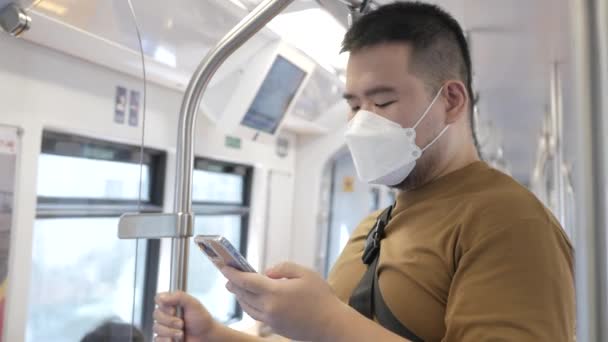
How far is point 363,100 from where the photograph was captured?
3.05ft

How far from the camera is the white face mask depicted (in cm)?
94

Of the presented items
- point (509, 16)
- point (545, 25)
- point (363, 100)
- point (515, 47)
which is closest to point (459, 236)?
point (363, 100)

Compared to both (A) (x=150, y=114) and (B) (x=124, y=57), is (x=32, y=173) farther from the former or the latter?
(A) (x=150, y=114)

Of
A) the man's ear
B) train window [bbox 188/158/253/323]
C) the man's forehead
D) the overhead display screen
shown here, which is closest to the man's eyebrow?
the man's forehead

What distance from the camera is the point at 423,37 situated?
3.09 feet

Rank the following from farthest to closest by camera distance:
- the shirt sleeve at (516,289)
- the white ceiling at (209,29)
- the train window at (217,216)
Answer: the train window at (217,216), the white ceiling at (209,29), the shirt sleeve at (516,289)

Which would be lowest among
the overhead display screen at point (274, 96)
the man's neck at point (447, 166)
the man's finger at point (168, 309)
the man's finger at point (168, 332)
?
the man's finger at point (168, 332)

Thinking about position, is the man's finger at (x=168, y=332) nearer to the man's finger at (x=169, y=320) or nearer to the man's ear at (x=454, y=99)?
the man's finger at (x=169, y=320)

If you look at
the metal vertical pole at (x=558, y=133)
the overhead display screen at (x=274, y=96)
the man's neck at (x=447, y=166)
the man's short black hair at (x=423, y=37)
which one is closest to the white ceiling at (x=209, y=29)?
the metal vertical pole at (x=558, y=133)

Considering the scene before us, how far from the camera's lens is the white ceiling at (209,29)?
1631 millimetres

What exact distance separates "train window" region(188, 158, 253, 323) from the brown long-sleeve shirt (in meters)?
2.17

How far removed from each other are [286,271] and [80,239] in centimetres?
161

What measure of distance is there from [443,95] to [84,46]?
1355 mm

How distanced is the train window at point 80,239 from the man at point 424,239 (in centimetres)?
118
